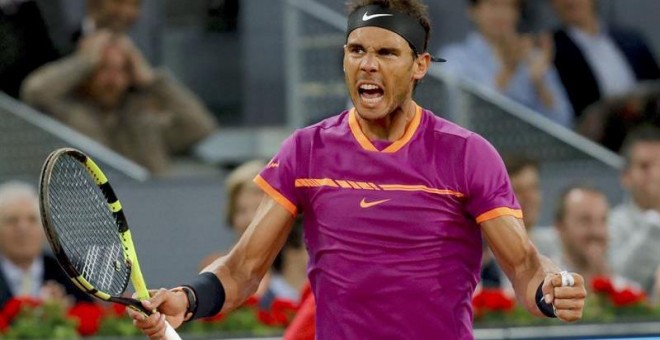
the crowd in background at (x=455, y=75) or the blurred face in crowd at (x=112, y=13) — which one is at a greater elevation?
the blurred face in crowd at (x=112, y=13)

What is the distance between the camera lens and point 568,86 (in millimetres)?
9188

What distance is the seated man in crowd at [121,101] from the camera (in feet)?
29.1

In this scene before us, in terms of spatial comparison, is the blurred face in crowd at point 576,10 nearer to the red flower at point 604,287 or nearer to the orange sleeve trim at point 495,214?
the red flower at point 604,287

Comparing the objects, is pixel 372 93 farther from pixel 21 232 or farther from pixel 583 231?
pixel 21 232

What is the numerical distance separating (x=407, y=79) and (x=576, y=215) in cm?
350

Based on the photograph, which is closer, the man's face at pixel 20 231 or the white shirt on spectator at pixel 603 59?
the man's face at pixel 20 231

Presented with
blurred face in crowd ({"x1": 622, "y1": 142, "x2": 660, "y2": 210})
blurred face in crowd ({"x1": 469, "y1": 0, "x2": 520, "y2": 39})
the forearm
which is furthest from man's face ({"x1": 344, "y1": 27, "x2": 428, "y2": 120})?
blurred face in crowd ({"x1": 469, "y1": 0, "x2": 520, "y2": 39})

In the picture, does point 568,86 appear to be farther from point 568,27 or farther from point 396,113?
point 396,113

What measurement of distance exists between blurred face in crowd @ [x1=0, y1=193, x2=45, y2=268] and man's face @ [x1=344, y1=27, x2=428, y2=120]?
3553 millimetres

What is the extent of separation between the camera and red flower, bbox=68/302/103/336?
259 inches

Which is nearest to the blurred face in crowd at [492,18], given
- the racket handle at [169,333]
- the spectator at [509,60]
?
the spectator at [509,60]

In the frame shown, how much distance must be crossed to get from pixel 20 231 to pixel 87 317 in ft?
3.53

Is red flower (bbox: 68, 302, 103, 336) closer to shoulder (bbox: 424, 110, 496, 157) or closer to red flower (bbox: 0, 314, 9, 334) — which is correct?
red flower (bbox: 0, 314, 9, 334)

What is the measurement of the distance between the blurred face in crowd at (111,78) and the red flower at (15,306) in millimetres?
2405
